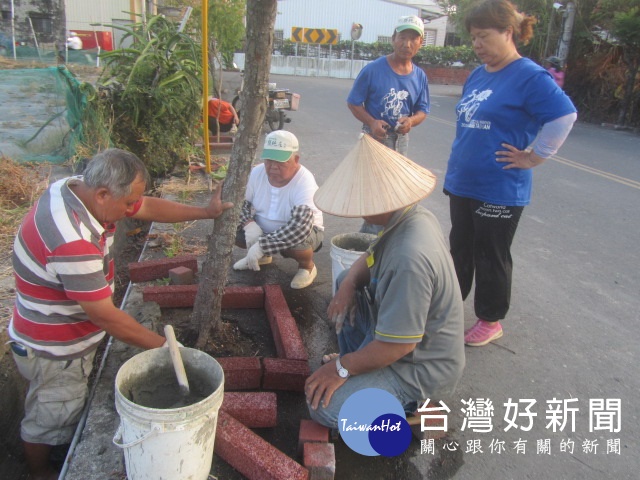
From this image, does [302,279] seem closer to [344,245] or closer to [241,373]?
[344,245]

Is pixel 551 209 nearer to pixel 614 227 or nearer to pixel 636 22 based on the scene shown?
pixel 614 227

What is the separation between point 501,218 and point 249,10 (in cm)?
183

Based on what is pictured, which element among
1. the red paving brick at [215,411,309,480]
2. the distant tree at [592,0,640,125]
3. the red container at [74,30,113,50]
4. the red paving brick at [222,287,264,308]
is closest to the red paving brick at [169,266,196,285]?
the red paving brick at [222,287,264,308]

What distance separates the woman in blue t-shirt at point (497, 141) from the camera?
9.21ft

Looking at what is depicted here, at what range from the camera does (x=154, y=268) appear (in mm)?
3652

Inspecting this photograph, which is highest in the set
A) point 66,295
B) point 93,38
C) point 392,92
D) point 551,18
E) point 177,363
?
point 551,18

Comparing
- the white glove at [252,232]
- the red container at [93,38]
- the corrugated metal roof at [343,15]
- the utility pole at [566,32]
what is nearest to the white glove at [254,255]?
the white glove at [252,232]

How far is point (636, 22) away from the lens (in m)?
13.5

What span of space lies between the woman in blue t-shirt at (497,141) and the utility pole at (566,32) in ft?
50.5

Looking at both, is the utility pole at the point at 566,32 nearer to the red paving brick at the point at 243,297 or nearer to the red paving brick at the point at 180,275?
the red paving brick at the point at 243,297

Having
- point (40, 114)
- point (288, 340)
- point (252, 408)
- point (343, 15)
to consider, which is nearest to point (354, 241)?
point (288, 340)

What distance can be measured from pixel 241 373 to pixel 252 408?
0.99 feet

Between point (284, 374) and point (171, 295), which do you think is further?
point (171, 295)

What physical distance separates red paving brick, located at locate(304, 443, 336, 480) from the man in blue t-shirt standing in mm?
2567
